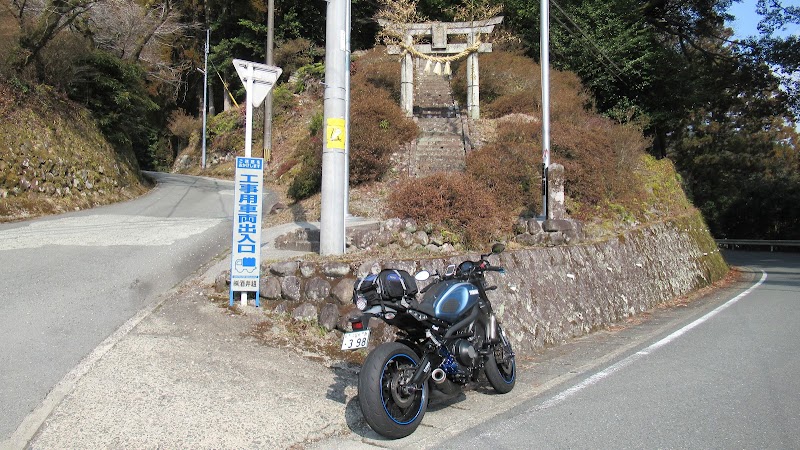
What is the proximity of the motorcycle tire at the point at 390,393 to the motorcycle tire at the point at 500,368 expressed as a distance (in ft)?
3.72

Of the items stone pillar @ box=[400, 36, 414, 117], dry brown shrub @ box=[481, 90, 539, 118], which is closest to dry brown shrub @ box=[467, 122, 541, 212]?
stone pillar @ box=[400, 36, 414, 117]

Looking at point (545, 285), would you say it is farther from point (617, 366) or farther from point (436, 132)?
point (436, 132)

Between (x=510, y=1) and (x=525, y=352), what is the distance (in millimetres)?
22835

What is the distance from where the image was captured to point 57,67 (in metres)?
17.2

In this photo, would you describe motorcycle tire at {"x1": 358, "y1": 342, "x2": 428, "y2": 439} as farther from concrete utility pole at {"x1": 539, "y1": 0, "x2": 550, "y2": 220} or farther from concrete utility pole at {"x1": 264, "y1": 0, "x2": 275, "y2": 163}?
concrete utility pole at {"x1": 264, "y1": 0, "x2": 275, "y2": 163}

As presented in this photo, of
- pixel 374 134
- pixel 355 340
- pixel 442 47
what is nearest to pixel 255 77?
pixel 355 340

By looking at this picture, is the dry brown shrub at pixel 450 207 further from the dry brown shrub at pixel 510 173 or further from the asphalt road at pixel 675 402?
the asphalt road at pixel 675 402

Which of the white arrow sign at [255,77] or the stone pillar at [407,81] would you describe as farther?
the stone pillar at [407,81]

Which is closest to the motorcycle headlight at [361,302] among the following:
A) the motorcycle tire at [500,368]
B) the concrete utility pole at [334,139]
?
the motorcycle tire at [500,368]

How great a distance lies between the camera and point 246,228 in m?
7.86

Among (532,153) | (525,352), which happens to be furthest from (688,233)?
(525,352)

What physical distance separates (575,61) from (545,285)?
1645 cm

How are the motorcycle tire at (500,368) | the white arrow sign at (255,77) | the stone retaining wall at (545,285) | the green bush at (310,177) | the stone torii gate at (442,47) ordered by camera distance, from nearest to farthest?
the motorcycle tire at (500,368), the stone retaining wall at (545,285), the white arrow sign at (255,77), the green bush at (310,177), the stone torii gate at (442,47)

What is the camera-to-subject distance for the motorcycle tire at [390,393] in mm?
4559
